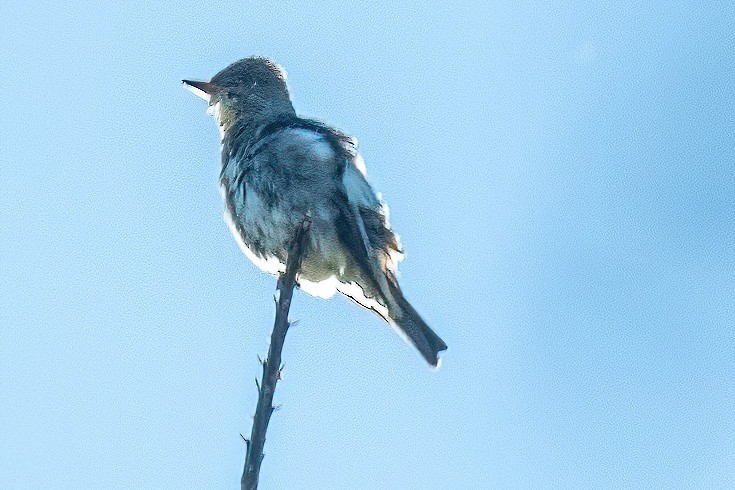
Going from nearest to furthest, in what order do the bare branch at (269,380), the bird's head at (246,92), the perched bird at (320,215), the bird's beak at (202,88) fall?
the bare branch at (269,380) → the perched bird at (320,215) → the bird's head at (246,92) → the bird's beak at (202,88)

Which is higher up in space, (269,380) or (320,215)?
(320,215)

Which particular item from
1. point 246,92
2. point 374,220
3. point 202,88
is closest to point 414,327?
point 374,220

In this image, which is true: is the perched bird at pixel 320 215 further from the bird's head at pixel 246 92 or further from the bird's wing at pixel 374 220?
the bird's head at pixel 246 92

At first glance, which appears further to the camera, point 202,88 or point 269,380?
point 202,88

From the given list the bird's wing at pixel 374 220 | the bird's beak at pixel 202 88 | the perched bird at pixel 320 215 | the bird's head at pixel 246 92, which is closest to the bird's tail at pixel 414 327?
the perched bird at pixel 320 215

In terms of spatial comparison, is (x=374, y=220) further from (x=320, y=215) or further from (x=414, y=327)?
(x=414, y=327)

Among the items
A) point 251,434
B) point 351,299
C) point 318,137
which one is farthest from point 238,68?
point 251,434
